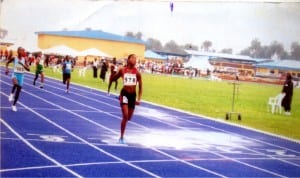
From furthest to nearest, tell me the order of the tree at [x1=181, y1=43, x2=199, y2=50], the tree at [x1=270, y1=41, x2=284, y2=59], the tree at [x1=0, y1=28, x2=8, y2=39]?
the tree at [x1=181, y1=43, x2=199, y2=50] < the tree at [x1=270, y1=41, x2=284, y2=59] < the tree at [x1=0, y1=28, x2=8, y2=39]

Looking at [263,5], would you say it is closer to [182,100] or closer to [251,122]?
[251,122]

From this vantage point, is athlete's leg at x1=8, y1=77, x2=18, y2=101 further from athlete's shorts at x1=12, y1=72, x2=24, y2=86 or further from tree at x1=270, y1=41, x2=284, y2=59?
tree at x1=270, y1=41, x2=284, y2=59

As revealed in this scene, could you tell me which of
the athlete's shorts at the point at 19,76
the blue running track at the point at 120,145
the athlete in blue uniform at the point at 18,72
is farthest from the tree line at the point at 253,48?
the athlete's shorts at the point at 19,76

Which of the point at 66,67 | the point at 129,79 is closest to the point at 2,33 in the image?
the point at 129,79

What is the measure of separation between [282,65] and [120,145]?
3429 millimetres

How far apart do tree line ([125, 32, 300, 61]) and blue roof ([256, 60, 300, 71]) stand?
148 millimetres

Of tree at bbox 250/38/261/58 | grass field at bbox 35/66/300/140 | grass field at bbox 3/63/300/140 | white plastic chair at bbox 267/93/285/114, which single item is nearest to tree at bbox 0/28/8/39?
grass field at bbox 3/63/300/140

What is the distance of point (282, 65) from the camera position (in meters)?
8.28

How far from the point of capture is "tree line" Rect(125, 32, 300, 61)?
25.3ft

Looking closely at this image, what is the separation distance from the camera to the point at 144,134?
7980 mm

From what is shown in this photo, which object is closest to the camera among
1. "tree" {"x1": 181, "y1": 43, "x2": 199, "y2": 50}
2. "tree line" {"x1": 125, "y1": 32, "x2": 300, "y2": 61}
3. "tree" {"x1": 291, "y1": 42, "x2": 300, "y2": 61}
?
"tree" {"x1": 291, "y1": 42, "x2": 300, "y2": 61}

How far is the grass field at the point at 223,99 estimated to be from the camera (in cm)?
953

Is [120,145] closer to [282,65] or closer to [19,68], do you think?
[19,68]

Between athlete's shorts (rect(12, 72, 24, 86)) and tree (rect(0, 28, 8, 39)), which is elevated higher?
tree (rect(0, 28, 8, 39))
